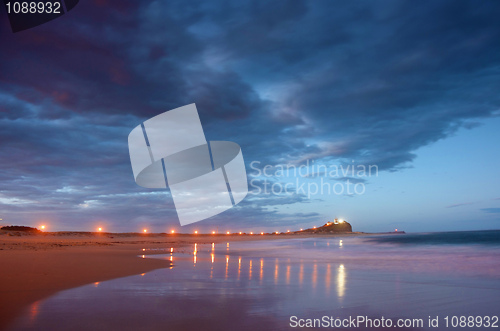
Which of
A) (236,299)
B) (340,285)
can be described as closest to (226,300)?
(236,299)

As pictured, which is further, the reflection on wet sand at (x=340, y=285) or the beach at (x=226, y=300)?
the reflection on wet sand at (x=340, y=285)

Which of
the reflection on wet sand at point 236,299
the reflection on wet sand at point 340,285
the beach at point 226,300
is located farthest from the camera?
the reflection on wet sand at point 340,285

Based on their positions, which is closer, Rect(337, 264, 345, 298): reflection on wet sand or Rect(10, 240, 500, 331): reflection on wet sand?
Rect(10, 240, 500, 331): reflection on wet sand

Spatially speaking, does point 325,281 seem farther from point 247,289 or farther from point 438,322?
point 438,322

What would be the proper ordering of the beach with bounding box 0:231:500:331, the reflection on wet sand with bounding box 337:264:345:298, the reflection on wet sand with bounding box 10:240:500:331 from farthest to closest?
1. the reflection on wet sand with bounding box 337:264:345:298
2. the reflection on wet sand with bounding box 10:240:500:331
3. the beach with bounding box 0:231:500:331

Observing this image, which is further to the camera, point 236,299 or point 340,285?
point 340,285

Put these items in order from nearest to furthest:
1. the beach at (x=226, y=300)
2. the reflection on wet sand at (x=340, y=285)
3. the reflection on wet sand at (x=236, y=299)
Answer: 1. the beach at (x=226, y=300)
2. the reflection on wet sand at (x=236, y=299)
3. the reflection on wet sand at (x=340, y=285)

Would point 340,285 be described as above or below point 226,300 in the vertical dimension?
below

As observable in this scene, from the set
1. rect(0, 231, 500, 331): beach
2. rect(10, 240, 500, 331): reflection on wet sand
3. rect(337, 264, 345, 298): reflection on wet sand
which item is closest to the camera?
rect(0, 231, 500, 331): beach

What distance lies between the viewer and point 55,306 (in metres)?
A: 7.50

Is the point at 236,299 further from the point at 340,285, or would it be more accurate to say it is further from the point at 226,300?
the point at 340,285

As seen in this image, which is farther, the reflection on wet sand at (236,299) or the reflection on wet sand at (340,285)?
the reflection on wet sand at (340,285)

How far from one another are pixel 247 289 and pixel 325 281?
339cm

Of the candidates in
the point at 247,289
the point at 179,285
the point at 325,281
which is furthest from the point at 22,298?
the point at 325,281
